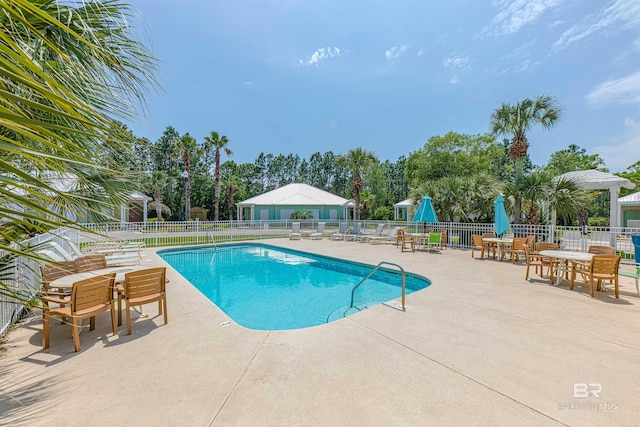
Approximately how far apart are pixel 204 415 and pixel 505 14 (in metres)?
13.5

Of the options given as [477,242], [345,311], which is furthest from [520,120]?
[345,311]

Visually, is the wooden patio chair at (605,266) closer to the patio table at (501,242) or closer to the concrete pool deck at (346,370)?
the concrete pool deck at (346,370)

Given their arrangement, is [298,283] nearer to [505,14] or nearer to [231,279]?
[231,279]

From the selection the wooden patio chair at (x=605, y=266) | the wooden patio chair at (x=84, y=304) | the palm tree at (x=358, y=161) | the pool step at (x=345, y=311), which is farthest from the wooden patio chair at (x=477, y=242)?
the palm tree at (x=358, y=161)

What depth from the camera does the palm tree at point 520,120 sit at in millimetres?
11945

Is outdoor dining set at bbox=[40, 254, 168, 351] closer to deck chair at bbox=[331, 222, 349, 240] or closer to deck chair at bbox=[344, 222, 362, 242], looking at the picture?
deck chair at bbox=[344, 222, 362, 242]

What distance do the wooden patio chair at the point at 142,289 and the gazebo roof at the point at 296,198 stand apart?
81.3ft

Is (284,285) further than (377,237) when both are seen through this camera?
No

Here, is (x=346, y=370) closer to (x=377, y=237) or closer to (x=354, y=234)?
(x=377, y=237)

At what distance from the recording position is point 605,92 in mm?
12609

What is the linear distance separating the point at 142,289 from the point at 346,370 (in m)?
3.44

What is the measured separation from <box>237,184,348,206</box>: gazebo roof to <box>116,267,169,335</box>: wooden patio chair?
2477cm

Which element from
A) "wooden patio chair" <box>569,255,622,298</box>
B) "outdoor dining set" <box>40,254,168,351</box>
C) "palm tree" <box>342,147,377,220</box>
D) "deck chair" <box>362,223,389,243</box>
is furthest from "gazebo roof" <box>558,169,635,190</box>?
"outdoor dining set" <box>40,254,168,351</box>

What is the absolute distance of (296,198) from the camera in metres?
30.8
